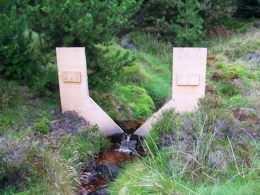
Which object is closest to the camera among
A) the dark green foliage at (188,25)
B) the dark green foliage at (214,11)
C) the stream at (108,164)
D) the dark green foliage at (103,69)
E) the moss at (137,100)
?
the stream at (108,164)

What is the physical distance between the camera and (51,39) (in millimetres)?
6410

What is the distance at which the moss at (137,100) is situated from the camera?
7344mm

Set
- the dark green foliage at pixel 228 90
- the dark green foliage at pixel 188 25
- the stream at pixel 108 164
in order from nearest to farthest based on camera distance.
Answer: the stream at pixel 108 164
the dark green foliage at pixel 228 90
the dark green foliage at pixel 188 25

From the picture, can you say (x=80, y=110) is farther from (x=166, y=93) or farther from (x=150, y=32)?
(x=150, y=32)

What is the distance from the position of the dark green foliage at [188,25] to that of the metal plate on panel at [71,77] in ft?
16.5

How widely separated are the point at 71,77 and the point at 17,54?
1.02m

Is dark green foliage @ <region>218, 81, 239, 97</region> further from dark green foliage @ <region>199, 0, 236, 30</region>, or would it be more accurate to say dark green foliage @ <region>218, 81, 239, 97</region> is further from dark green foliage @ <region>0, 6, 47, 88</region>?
dark green foliage @ <region>0, 6, 47, 88</region>

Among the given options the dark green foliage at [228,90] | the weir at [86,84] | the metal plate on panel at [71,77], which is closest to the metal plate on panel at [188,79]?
the weir at [86,84]

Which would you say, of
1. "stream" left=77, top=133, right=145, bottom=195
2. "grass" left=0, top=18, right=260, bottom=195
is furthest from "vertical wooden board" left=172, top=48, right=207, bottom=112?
"stream" left=77, top=133, right=145, bottom=195

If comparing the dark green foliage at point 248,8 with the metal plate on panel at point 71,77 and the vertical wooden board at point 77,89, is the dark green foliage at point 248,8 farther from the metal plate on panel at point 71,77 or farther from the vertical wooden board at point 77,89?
the metal plate on panel at point 71,77

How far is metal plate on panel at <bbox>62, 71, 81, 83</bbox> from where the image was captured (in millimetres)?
5887

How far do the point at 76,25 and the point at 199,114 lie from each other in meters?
2.65

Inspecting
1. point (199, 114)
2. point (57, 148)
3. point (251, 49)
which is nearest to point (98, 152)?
point (57, 148)

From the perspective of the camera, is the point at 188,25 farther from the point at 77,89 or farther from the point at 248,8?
the point at 77,89
